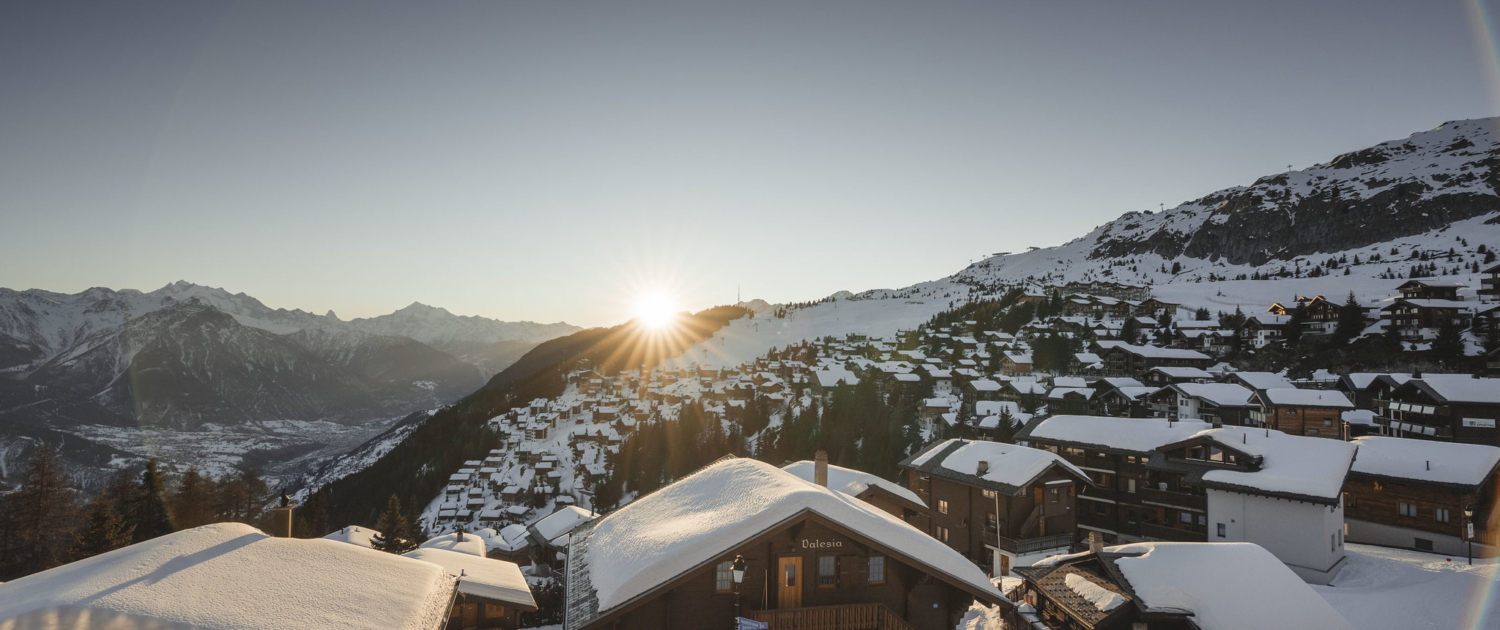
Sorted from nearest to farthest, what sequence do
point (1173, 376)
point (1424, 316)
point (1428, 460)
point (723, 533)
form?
point (723, 533)
point (1428, 460)
point (1173, 376)
point (1424, 316)

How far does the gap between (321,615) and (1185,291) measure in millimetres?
158501

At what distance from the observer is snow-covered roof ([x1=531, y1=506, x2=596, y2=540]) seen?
143 feet

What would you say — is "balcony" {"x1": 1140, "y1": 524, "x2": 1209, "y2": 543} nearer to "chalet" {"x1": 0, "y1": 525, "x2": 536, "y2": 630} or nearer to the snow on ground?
the snow on ground

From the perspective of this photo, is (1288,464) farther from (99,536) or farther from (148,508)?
(148,508)

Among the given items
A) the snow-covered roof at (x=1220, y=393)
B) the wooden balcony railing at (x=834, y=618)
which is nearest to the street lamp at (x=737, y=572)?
the wooden balcony railing at (x=834, y=618)

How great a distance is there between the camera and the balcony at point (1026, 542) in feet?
107

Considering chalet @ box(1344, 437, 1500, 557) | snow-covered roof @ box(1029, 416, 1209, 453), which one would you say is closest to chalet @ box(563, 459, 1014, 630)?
snow-covered roof @ box(1029, 416, 1209, 453)

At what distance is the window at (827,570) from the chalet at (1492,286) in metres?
111

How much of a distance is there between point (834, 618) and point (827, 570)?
40.5 inches

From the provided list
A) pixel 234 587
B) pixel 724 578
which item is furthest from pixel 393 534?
pixel 234 587

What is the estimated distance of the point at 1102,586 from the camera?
20.9 meters

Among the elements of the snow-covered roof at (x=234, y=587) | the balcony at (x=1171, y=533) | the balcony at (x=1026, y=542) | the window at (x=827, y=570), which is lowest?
the balcony at (x=1171, y=533)

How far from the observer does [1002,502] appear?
1334 inches

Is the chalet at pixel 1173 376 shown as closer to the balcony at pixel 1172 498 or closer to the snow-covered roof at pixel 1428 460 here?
the snow-covered roof at pixel 1428 460
